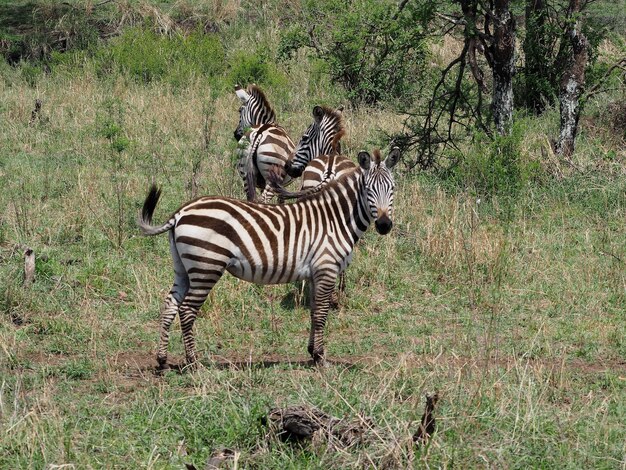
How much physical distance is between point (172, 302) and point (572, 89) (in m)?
7.15

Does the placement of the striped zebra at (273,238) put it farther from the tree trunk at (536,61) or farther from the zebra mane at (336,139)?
the tree trunk at (536,61)

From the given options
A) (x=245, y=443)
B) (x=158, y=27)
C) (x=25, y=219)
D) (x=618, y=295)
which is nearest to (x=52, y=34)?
(x=158, y=27)

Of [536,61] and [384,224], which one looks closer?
[384,224]

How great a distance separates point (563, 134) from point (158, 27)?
9986mm

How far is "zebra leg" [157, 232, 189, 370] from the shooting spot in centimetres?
729

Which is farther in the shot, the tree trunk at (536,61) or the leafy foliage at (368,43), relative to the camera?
the tree trunk at (536,61)

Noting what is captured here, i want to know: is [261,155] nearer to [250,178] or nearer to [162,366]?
[250,178]

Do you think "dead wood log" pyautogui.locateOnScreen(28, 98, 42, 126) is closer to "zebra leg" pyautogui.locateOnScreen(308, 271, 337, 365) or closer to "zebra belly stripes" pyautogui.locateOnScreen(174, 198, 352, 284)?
"zebra belly stripes" pyautogui.locateOnScreen(174, 198, 352, 284)

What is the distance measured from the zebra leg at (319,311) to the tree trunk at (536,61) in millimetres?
8384

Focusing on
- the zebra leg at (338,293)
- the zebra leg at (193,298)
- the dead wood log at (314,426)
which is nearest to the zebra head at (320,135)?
the zebra leg at (338,293)

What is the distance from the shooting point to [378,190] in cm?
775

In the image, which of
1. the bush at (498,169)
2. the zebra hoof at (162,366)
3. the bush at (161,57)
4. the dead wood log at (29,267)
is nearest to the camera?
the zebra hoof at (162,366)

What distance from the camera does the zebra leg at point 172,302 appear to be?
7.29 metres

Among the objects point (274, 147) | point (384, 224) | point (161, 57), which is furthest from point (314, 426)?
point (161, 57)
